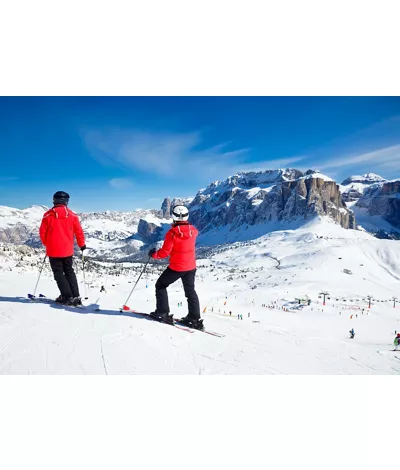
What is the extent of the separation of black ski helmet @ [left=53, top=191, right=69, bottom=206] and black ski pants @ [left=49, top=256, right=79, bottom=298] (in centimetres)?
140

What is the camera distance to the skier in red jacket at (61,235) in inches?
253

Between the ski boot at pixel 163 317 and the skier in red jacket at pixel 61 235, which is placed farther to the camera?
the skier in red jacket at pixel 61 235

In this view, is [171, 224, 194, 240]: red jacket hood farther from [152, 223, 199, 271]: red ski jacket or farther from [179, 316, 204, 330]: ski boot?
[179, 316, 204, 330]: ski boot

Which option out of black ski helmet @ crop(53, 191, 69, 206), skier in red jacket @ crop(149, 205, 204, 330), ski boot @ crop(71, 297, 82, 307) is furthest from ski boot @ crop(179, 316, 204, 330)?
black ski helmet @ crop(53, 191, 69, 206)

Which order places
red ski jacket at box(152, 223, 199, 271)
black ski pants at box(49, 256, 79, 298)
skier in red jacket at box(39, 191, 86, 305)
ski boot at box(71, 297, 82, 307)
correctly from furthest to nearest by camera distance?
ski boot at box(71, 297, 82, 307)
black ski pants at box(49, 256, 79, 298)
skier in red jacket at box(39, 191, 86, 305)
red ski jacket at box(152, 223, 199, 271)

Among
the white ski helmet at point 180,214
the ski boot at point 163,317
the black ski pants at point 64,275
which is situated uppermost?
the white ski helmet at point 180,214

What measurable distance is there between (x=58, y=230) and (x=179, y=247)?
3.08 m

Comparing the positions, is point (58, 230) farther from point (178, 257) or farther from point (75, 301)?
point (178, 257)

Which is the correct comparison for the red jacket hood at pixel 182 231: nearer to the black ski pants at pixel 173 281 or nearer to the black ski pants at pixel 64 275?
the black ski pants at pixel 173 281

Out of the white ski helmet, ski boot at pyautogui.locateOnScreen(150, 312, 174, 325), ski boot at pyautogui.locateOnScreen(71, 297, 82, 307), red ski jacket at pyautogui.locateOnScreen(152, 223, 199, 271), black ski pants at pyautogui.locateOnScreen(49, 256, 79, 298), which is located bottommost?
ski boot at pyautogui.locateOnScreen(150, 312, 174, 325)

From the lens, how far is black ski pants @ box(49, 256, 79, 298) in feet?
21.7

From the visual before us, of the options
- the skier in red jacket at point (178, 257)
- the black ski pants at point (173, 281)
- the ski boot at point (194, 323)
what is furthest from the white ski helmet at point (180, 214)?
the ski boot at point (194, 323)

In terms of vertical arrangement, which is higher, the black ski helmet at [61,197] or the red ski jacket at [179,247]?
the black ski helmet at [61,197]

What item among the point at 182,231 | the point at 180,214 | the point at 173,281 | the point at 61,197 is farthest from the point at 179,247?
the point at 61,197
